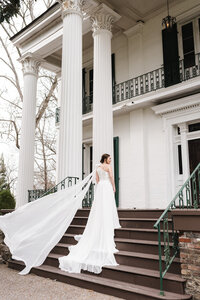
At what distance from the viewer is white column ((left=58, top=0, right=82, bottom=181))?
8.38 m

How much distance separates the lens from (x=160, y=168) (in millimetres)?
10195

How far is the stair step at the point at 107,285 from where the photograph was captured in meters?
4.10

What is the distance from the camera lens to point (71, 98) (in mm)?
8664

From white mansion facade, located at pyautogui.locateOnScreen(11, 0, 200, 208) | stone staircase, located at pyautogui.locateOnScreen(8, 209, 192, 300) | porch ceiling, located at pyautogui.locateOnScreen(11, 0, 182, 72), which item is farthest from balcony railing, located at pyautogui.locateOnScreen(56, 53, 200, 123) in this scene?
stone staircase, located at pyautogui.locateOnScreen(8, 209, 192, 300)

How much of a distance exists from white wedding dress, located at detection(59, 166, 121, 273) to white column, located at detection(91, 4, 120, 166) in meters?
3.08

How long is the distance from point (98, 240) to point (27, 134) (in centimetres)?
811

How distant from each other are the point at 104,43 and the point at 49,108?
13877mm

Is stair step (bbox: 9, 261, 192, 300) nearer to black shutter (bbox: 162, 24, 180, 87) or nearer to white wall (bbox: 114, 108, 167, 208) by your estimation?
white wall (bbox: 114, 108, 167, 208)

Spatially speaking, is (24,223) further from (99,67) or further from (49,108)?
(49,108)

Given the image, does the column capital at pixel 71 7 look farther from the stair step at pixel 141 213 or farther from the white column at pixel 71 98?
the stair step at pixel 141 213

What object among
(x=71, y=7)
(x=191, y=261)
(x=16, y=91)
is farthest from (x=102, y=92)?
(x=16, y=91)

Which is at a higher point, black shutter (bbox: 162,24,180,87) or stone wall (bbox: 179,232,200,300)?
black shutter (bbox: 162,24,180,87)

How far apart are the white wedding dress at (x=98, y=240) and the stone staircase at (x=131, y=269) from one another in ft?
0.50

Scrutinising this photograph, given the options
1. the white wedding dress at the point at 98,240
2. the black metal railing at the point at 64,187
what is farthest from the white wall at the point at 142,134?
the white wedding dress at the point at 98,240
